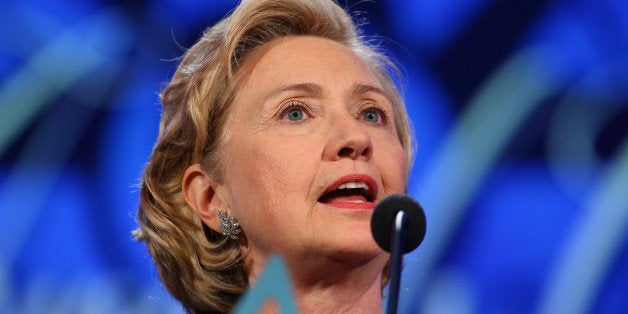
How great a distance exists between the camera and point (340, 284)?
154 centimetres

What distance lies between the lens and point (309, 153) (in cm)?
146

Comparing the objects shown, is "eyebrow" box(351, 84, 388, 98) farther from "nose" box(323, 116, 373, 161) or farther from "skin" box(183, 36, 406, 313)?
"nose" box(323, 116, 373, 161)

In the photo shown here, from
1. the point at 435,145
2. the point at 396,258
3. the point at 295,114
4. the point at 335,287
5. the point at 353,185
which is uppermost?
the point at 435,145

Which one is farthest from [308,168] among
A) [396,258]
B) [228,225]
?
[396,258]

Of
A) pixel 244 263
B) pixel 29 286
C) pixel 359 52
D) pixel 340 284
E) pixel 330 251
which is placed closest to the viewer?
pixel 330 251

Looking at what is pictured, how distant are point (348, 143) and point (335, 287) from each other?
260mm

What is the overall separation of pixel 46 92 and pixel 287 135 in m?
0.80

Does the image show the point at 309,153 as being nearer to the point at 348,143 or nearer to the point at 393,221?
the point at 348,143

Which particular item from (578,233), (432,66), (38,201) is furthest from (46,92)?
(578,233)

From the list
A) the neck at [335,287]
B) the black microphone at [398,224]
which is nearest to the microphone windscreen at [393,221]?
the black microphone at [398,224]

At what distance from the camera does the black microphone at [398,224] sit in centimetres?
114

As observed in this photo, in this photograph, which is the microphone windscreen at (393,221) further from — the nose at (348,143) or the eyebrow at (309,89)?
the eyebrow at (309,89)

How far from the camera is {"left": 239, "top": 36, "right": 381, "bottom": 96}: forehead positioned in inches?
62.2

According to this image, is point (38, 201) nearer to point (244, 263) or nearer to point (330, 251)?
point (244, 263)
